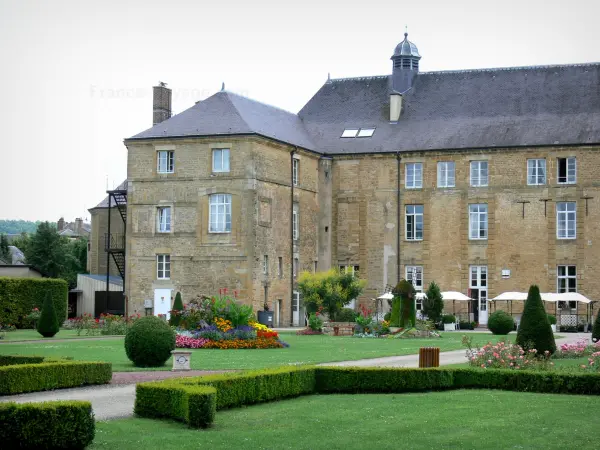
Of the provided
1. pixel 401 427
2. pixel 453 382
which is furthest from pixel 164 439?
pixel 453 382

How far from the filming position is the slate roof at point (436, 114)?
56.2 meters

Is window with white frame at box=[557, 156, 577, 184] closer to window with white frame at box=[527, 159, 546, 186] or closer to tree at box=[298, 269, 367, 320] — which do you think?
window with white frame at box=[527, 159, 546, 186]

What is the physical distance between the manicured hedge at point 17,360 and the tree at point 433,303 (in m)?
30.7

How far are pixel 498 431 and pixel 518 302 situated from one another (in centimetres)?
3938

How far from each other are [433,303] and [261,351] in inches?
784

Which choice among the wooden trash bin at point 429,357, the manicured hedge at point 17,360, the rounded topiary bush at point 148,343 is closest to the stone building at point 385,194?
the rounded topiary bush at point 148,343

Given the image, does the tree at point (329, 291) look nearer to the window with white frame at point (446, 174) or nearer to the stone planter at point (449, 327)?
the stone planter at point (449, 327)

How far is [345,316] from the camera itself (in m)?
51.1

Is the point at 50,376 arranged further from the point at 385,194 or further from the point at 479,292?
the point at 385,194

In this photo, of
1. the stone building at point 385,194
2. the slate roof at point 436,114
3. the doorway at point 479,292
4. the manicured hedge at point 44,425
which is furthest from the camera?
the doorway at point 479,292

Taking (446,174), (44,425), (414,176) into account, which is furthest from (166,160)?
(44,425)

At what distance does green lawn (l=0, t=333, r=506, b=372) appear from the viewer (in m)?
29.2

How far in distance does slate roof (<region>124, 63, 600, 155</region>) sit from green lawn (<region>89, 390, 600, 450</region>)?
3454 centimetres

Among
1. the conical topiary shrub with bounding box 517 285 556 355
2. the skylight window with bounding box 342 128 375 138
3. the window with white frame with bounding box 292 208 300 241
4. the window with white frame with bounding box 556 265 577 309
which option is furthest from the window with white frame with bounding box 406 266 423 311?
the conical topiary shrub with bounding box 517 285 556 355
